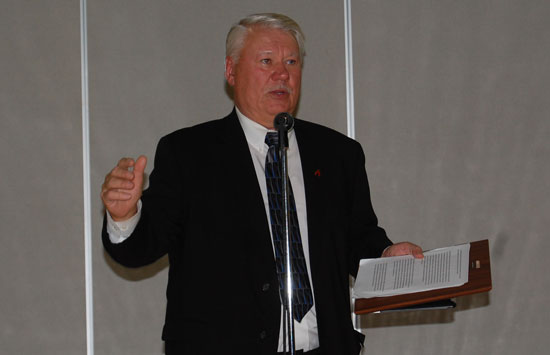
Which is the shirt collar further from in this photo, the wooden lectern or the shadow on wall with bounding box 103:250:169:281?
the shadow on wall with bounding box 103:250:169:281

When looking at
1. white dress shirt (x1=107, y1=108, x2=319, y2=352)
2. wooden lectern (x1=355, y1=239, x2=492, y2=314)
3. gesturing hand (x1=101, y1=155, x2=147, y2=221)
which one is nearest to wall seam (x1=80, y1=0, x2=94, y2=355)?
white dress shirt (x1=107, y1=108, x2=319, y2=352)

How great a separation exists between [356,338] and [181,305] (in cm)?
63

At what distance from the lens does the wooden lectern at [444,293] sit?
1.96m

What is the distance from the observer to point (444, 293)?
197 centimetres

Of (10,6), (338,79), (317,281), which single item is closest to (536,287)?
(338,79)

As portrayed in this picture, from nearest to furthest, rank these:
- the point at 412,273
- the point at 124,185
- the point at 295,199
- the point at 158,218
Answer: the point at 124,185 → the point at 412,273 → the point at 158,218 → the point at 295,199

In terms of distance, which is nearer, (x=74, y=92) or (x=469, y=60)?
(x=74, y=92)

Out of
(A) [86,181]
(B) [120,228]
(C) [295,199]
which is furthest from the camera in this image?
(A) [86,181]

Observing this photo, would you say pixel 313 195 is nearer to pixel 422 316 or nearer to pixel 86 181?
pixel 86 181

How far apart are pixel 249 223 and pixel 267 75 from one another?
2.03ft

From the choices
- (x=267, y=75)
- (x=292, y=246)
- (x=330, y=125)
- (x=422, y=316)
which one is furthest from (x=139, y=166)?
(x=422, y=316)

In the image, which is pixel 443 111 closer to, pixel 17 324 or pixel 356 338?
pixel 356 338

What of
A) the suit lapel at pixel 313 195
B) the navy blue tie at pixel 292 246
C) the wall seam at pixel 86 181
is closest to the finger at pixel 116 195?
the navy blue tie at pixel 292 246

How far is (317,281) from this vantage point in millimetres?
2371
